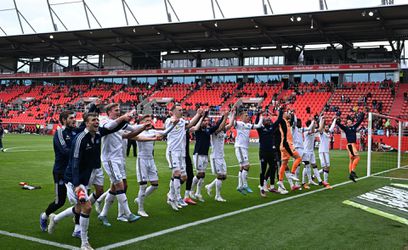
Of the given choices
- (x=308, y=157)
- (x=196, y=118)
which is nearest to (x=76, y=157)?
(x=196, y=118)

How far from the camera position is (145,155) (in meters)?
8.69

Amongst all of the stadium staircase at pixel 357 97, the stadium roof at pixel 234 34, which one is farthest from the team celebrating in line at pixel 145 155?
the stadium staircase at pixel 357 97

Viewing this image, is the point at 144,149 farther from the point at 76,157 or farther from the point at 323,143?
the point at 323,143

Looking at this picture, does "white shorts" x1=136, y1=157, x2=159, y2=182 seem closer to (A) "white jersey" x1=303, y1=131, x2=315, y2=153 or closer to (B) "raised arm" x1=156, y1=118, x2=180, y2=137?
(B) "raised arm" x1=156, y1=118, x2=180, y2=137

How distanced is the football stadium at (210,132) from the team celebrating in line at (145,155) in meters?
0.03

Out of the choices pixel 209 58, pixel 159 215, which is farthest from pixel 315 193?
pixel 209 58

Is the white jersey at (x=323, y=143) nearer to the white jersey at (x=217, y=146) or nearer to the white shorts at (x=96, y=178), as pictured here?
the white jersey at (x=217, y=146)

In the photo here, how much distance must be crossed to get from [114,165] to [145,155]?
4.47 feet

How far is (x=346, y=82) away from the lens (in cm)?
4384

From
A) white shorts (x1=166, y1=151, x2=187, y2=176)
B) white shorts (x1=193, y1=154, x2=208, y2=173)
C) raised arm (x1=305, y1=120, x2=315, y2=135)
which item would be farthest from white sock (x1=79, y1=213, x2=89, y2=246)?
raised arm (x1=305, y1=120, x2=315, y2=135)

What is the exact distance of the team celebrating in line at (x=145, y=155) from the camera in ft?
20.3

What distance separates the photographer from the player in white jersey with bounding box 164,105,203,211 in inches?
359

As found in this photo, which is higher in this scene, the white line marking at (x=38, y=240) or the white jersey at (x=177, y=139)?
the white jersey at (x=177, y=139)

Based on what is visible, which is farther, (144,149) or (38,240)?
(144,149)
